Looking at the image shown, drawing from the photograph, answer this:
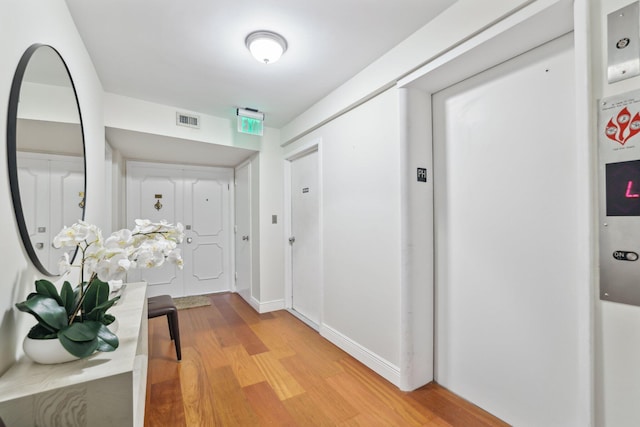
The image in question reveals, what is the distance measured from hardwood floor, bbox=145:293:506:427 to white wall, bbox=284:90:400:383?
237mm

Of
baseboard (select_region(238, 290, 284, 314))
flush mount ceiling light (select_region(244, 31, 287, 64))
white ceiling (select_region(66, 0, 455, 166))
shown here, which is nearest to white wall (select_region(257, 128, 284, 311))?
baseboard (select_region(238, 290, 284, 314))

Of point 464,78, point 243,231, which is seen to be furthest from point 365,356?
point 243,231

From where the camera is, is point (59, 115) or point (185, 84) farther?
point (185, 84)

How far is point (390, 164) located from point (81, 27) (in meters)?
2.20

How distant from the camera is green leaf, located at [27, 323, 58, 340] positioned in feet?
3.13

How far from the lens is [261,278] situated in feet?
11.3

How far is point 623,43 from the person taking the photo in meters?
0.99

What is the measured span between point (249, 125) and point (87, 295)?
2322mm

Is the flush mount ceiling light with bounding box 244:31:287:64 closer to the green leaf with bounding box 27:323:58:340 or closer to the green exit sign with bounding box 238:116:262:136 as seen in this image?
the green exit sign with bounding box 238:116:262:136

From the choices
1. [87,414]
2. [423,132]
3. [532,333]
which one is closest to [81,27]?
[87,414]

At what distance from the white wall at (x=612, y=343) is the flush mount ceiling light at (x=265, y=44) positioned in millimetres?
1587

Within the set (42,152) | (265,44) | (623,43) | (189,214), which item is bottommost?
(189,214)

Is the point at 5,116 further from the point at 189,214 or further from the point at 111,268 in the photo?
the point at 189,214

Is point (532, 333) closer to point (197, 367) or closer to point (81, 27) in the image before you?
point (197, 367)
